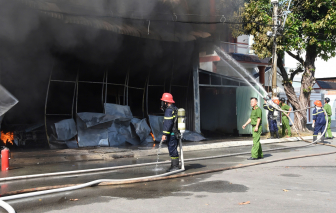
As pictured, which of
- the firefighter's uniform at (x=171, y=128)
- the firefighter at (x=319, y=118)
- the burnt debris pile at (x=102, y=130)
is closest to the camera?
the firefighter's uniform at (x=171, y=128)

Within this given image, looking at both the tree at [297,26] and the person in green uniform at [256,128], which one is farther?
the tree at [297,26]

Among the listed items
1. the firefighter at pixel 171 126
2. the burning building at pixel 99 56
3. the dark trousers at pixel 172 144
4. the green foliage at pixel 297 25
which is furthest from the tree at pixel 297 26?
the dark trousers at pixel 172 144

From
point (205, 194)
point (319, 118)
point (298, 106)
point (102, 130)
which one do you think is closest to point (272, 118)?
point (319, 118)

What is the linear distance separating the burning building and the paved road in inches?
188

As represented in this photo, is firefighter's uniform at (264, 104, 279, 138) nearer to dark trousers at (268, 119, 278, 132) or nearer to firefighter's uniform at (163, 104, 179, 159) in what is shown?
dark trousers at (268, 119, 278, 132)

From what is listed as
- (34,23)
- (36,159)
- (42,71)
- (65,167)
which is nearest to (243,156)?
(65,167)

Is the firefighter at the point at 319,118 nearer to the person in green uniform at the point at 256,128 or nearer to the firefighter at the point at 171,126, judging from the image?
the person in green uniform at the point at 256,128

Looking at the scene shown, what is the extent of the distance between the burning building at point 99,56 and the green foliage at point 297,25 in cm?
127

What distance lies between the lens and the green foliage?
13820 millimetres

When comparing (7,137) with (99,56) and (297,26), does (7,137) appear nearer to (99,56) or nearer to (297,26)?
(99,56)

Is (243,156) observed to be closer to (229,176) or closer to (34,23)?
(229,176)

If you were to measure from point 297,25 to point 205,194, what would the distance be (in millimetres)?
11542

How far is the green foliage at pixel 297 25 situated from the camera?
13.8m

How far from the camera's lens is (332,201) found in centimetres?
427
